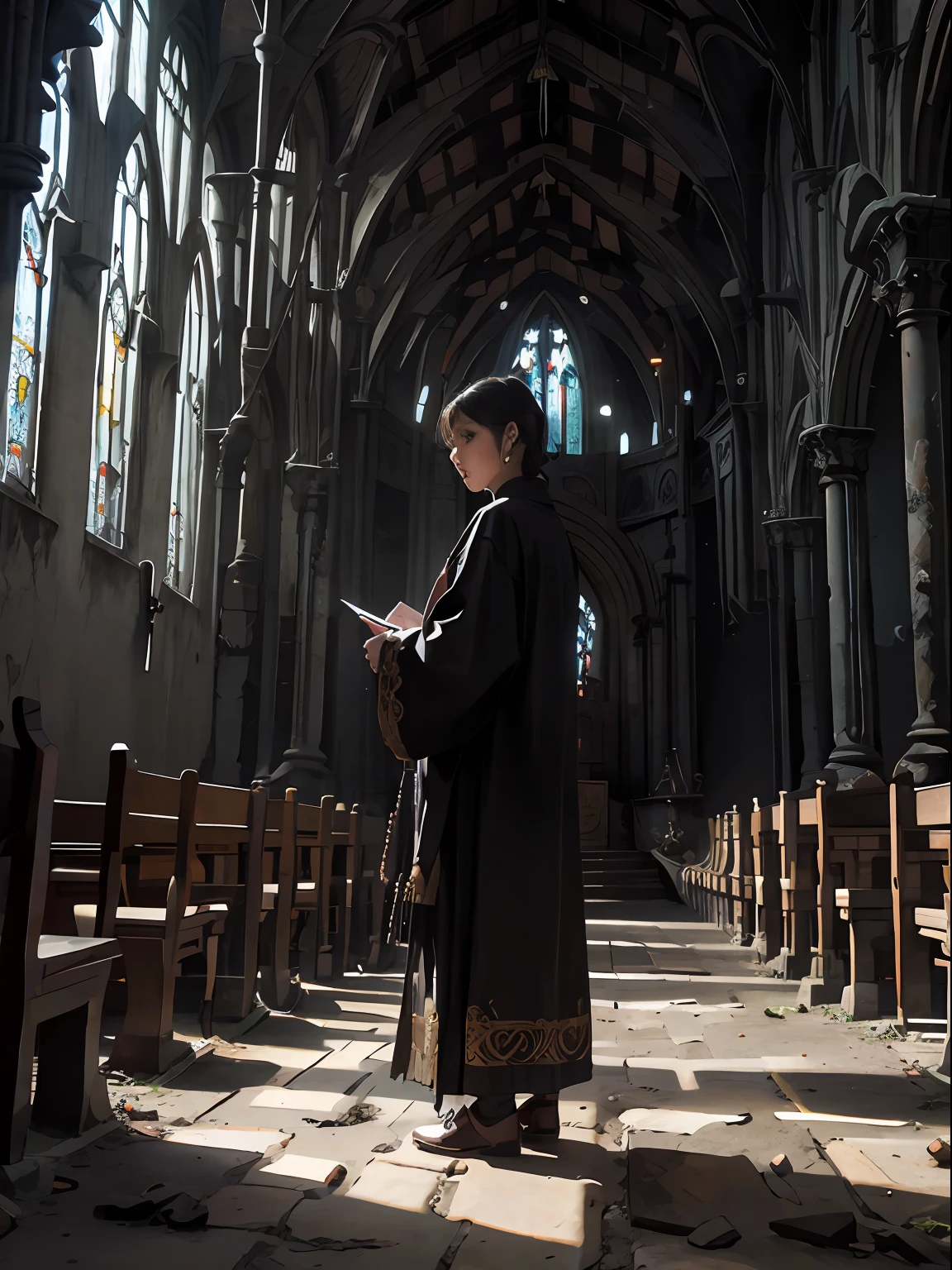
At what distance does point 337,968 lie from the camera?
20.4ft

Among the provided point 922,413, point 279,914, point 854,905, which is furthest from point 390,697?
point 922,413

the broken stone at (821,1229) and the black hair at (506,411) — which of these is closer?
the broken stone at (821,1229)

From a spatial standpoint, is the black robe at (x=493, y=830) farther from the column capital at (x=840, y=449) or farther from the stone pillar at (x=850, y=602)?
the column capital at (x=840, y=449)

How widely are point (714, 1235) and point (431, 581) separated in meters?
16.1

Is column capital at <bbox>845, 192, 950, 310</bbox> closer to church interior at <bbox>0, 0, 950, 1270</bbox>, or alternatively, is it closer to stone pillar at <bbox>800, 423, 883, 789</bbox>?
church interior at <bbox>0, 0, 950, 1270</bbox>

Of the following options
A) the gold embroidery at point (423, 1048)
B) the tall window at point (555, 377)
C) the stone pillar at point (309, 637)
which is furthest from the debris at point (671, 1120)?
the tall window at point (555, 377)

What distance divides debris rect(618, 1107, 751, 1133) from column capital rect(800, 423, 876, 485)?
770cm

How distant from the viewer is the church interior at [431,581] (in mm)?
2340

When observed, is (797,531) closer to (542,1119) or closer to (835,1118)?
(835,1118)

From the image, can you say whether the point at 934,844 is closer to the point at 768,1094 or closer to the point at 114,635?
the point at 768,1094

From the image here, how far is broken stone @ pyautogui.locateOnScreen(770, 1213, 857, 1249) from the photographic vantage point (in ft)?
6.30

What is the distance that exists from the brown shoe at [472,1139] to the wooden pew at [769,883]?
4187mm

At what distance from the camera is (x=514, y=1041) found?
8.44 feet

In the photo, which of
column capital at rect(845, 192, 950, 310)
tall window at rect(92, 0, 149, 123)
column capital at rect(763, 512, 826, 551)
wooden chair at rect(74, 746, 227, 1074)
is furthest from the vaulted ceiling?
wooden chair at rect(74, 746, 227, 1074)
